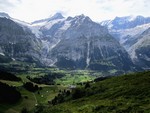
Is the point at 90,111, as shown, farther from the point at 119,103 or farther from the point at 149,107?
the point at 149,107

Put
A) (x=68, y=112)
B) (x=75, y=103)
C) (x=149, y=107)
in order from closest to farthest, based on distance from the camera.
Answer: (x=149, y=107) → (x=68, y=112) → (x=75, y=103)

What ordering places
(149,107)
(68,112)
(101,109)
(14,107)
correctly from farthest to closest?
(14,107) < (68,112) < (101,109) < (149,107)

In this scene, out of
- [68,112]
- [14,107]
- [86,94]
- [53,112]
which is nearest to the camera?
[68,112]

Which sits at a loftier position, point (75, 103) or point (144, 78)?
point (144, 78)

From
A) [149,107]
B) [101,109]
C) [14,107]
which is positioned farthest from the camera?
[14,107]

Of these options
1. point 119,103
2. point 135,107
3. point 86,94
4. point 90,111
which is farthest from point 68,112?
point 86,94

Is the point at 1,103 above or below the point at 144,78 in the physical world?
below

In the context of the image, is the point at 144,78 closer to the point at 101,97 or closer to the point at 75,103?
the point at 101,97

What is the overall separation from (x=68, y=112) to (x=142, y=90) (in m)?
33.3

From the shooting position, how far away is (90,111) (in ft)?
404

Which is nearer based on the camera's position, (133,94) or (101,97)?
(133,94)

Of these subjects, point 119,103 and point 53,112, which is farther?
point 53,112

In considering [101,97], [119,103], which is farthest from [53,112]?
[119,103]

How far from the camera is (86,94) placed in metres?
174
